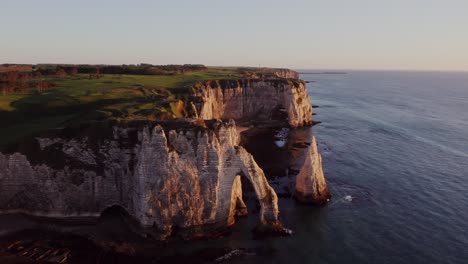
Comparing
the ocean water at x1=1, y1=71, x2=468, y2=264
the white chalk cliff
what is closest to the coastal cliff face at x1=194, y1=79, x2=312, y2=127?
the ocean water at x1=1, y1=71, x2=468, y2=264

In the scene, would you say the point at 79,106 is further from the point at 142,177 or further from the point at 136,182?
the point at 142,177

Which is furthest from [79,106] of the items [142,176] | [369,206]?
[369,206]

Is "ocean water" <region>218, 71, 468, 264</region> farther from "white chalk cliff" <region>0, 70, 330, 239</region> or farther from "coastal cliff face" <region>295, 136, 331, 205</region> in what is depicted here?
"white chalk cliff" <region>0, 70, 330, 239</region>

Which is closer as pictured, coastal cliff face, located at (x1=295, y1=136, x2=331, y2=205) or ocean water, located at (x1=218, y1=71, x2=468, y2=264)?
ocean water, located at (x1=218, y1=71, x2=468, y2=264)

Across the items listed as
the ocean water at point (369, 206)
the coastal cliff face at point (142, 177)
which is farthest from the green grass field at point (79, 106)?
the ocean water at point (369, 206)

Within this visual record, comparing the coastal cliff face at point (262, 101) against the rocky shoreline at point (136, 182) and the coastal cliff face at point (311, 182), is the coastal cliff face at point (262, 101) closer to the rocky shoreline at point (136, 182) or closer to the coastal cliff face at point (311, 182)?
the coastal cliff face at point (311, 182)
